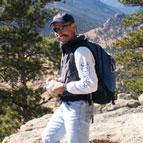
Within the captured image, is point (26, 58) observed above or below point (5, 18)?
below

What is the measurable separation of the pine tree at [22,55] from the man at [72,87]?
644 inches

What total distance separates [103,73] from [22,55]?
70.5 feet

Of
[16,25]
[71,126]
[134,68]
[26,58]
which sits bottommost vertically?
[134,68]

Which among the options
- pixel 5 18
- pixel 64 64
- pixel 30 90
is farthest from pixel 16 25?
pixel 64 64

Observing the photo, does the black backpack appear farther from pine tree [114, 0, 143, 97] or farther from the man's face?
pine tree [114, 0, 143, 97]

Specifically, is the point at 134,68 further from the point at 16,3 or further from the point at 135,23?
the point at 16,3

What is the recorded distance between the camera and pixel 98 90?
18.4ft

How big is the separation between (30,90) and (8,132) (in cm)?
370

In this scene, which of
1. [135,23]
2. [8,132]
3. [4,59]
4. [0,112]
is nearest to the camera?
[8,132]

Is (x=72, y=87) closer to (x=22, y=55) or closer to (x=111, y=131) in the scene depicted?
(x=111, y=131)

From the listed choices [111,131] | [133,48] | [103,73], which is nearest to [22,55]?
[133,48]

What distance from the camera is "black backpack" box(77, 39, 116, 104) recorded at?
5531 mm

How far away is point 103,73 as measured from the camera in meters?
5.56

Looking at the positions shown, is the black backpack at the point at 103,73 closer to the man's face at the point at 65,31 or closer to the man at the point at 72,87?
the man at the point at 72,87
